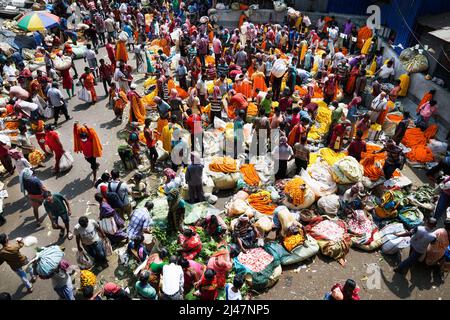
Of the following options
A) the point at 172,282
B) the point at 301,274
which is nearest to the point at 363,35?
the point at 301,274

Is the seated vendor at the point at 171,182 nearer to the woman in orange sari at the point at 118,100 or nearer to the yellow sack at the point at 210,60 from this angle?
the woman in orange sari at the point at 118,100

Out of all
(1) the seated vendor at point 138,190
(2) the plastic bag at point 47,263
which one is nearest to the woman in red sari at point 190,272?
(2) the plastic bag at point 47,263

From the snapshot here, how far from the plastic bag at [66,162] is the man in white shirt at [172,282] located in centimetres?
528

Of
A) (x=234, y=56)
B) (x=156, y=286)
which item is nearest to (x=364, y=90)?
(x=234, y=56)

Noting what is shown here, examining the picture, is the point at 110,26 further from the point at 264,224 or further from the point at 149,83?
the point at 264,224

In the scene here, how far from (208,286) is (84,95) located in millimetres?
9241

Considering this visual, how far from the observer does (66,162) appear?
913cm

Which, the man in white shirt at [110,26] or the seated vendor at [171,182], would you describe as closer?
the seated vendor at [171,182]

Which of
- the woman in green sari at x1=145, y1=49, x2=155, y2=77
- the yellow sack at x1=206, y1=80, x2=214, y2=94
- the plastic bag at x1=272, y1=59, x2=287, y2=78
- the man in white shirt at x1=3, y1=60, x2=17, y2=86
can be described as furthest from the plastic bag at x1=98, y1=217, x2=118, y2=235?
the man in white shirt at x1=3, y1=60, x2=17, y2=86

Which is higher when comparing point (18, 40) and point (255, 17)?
point (255, 17)

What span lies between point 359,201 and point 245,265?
309cm

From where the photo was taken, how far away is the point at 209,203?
804cm

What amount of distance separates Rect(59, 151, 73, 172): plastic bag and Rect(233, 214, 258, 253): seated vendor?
17.4 feet

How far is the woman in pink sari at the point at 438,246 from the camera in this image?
6.20 meters
